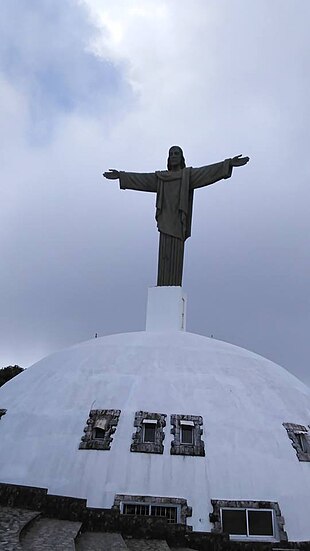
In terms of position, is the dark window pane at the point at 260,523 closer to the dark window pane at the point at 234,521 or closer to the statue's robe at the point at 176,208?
the dark window pane at the point at 234,521

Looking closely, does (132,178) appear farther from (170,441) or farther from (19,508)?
(19,508)

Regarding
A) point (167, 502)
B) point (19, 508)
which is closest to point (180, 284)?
point (167, 502)

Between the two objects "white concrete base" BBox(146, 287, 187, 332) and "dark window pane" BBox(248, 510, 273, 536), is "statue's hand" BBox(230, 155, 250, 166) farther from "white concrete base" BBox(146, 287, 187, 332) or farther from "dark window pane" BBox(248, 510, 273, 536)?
"dark window pane" BBox(248, 510, 273, 536)

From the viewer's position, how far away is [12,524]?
892cm

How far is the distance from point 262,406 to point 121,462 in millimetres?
4437

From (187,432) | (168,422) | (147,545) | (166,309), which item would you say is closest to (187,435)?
(187,432)

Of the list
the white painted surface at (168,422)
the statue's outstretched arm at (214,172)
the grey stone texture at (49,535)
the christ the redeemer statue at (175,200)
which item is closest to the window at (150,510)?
the white painted surface at (168,422)

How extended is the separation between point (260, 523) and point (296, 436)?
276cm

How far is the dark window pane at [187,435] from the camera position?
1317 cm

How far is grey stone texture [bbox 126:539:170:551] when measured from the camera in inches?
394

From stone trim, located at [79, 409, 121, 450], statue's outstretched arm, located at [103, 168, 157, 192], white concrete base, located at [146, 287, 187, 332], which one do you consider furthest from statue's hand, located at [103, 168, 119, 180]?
stone trim, located at [79, 409, 121, 450]

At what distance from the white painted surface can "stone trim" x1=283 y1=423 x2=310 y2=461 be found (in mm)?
187

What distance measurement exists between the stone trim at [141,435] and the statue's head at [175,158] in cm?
1055

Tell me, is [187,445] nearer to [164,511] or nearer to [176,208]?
[164,511]
